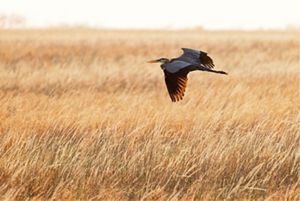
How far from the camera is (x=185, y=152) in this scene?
4531 millimetres

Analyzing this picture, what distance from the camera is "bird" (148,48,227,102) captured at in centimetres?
358

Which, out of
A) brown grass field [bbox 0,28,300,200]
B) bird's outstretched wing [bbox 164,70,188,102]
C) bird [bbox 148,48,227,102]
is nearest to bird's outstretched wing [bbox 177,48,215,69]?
bird [bbox 148,48,227,102]

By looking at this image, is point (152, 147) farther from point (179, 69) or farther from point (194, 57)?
point (179, 69)

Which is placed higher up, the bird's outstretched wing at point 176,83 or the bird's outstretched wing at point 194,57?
the bird's outstretched wing at point 194,57

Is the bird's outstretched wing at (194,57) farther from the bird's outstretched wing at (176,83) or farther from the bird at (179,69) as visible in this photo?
the bird's outstretched wing at (176,83)

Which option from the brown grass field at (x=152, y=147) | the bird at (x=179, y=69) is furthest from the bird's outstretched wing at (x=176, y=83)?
the brown grass field at (x=152, y=147)

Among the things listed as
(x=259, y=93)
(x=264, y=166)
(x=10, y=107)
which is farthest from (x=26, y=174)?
(x=259, y=93)

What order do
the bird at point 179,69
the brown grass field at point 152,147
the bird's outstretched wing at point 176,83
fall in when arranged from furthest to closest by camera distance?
the brown grass field at point 152,147
the bird's outstretched wing at point 176,83
the bird at point 179,69

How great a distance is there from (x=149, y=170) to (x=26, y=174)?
924mm

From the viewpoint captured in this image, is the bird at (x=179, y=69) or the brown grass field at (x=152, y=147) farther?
the brown grass field at (x=152, y=147)

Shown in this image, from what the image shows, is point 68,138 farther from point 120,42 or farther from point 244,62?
point 120,42

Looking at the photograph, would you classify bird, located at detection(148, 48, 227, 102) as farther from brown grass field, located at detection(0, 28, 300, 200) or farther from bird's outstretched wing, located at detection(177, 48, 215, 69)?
brown grass field, located at detection(0, 28, 300, 200)

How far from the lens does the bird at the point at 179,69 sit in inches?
141

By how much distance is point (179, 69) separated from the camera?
139 inches
